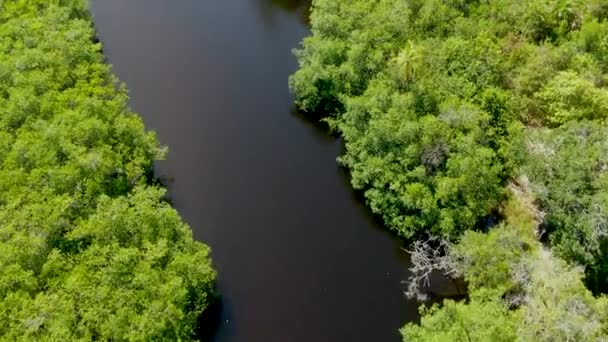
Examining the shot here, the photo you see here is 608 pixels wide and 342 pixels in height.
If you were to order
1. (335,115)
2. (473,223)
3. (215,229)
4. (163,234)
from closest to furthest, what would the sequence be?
(163,234) < (473,223) < (215,229) < (335,115)

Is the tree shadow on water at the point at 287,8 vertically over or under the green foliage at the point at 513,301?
over

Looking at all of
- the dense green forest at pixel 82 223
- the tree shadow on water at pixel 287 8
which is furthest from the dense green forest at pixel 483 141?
the dense green forest at pixel 82 223

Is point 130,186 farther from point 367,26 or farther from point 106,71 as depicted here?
point 367,26

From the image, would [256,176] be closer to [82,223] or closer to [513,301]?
[82,223]

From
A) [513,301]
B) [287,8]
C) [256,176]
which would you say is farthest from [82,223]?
[287,8]

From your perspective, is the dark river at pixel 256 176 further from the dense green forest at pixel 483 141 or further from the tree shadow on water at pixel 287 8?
the dense green forest at pixel 483 141

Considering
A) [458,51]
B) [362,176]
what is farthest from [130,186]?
[458,51]
